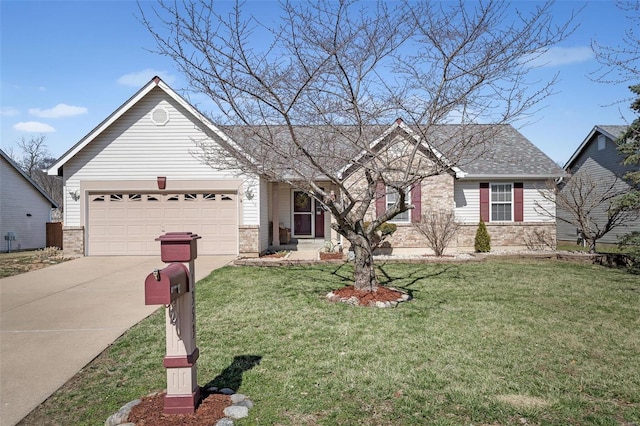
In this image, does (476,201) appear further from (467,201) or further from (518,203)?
(518,203)

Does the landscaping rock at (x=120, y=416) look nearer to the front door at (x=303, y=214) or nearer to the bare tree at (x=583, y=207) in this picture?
the bare tree at (x=583, y=207)

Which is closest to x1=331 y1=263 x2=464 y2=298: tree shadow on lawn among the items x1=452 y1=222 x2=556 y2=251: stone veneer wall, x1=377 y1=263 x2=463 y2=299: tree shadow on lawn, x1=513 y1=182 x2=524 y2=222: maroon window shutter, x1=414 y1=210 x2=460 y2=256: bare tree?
x1=377 y1=263 x2=463 y2=299: tree shadow on lawn

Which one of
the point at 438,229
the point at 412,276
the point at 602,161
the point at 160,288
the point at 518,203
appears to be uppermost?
the point at 602,161

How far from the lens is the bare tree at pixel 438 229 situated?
13.5m

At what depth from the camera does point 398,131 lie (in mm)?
8281

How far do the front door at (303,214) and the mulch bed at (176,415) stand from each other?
13.7 metres

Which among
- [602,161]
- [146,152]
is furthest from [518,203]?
[146,152]

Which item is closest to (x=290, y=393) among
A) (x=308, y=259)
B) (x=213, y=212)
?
(x=308, y=259)

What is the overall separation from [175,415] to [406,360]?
2.51 m

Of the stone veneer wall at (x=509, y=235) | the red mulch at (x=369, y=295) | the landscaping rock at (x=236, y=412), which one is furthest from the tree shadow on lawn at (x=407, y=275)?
the landscaping rock at (x=236, y=412)

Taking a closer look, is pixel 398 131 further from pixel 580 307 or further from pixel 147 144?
pixel 147 144

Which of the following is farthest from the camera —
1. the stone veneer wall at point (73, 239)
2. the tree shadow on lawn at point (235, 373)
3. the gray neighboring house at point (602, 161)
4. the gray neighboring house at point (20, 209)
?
the gray neighboring house at point (20, 209)

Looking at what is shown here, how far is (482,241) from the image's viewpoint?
15289mm

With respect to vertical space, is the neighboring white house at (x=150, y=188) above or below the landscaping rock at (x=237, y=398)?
above
